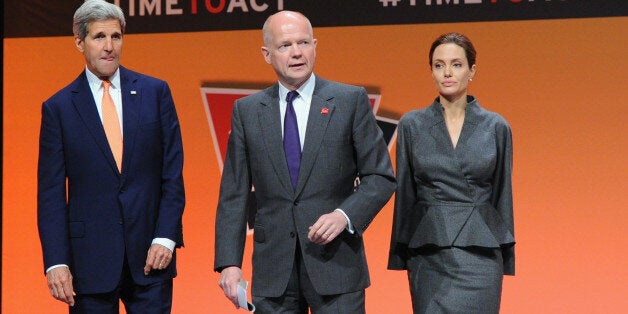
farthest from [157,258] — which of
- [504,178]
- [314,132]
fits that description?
[504,178]

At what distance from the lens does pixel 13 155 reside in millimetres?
5043

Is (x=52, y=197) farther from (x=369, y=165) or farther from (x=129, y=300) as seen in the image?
(x=369, y=165)

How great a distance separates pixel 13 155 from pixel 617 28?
317 cm

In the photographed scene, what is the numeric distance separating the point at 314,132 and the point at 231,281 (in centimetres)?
49

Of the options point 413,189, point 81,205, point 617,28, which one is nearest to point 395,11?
point 617,28

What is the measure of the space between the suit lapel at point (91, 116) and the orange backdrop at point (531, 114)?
1761mm

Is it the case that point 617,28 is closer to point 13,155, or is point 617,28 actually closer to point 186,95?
point 186,95

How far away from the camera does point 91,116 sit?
9.81 ft

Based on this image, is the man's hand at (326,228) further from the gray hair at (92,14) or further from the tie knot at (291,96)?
the gray hair at (92,14)

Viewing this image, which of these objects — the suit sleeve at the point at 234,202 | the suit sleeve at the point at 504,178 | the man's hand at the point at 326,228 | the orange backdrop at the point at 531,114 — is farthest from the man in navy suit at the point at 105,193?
the orange backdrop at the point at 531,114

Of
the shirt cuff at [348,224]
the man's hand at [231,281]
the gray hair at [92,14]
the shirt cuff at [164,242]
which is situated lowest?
the man's hand at [231,281]

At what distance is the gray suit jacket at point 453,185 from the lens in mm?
3127

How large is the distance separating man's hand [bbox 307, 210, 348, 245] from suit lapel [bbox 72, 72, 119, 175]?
77 centimetres

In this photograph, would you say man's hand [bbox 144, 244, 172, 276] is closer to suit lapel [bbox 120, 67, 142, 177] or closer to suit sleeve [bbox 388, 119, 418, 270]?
suit lapel [bbox 120, 67, 142, 177]
